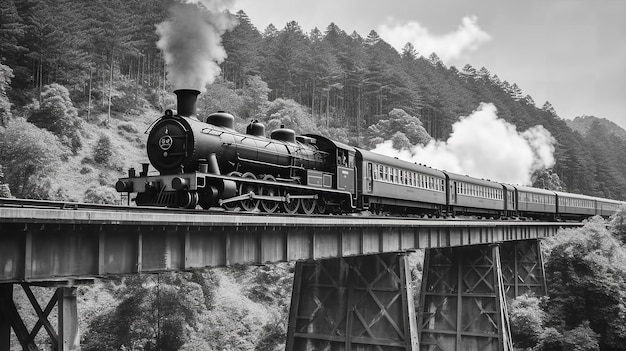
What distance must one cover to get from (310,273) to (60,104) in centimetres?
2975

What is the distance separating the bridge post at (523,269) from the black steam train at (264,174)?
509 inches

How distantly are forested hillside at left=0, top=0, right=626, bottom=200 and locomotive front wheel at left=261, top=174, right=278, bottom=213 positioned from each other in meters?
21.6

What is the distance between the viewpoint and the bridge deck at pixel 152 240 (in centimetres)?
737

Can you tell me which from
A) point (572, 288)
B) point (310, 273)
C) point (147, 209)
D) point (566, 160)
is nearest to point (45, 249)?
point (147, 209)

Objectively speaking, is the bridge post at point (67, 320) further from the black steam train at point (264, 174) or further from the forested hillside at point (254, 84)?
the forested hillside at point (254, 84)

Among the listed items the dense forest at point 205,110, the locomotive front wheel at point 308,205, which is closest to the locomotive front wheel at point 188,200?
the locomotive front wheel at point 308,205

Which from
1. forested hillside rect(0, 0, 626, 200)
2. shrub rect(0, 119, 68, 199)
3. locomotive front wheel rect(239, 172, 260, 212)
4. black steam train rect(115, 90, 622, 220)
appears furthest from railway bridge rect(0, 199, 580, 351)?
forested hillside rect(0, 0, 626, 200)

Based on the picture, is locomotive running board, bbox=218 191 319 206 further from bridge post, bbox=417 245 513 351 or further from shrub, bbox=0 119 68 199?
shrub, bbox=0 119 68 199

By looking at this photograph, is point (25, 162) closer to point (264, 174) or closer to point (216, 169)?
point (264, 174)

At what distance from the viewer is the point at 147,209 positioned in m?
10.1

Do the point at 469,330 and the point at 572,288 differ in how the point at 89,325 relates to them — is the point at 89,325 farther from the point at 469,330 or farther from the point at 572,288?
the point at 572,288

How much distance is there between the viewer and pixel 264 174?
620 inches

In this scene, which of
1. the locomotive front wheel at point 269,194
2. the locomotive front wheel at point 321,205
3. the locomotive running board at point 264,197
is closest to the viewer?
the locomotive running board at point 264,197

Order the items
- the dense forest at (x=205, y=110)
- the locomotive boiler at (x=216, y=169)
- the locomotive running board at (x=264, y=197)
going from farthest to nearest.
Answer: the dense forest at (x=205, y=110) < the locomotive running board at (x=264, y=197) < the locomotive boiler at (x=216, y=169)
